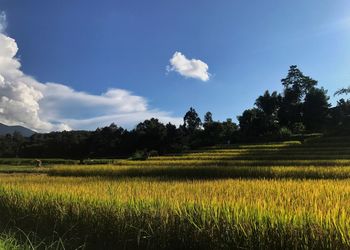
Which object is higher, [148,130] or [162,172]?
[148,130]

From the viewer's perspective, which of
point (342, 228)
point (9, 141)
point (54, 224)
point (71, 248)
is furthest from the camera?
point (9, 141)

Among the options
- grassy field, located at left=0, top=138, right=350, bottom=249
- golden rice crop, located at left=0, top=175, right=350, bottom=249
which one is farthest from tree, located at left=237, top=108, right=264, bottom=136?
golden rice crop, located at left=0, top=175, right=350, bottom=249

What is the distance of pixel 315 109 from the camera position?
9025 centimetres

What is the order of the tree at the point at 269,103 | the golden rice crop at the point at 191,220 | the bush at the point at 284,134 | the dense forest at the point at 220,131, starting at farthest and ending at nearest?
the tree at the point at 269,103 → the dense forest at the point at 220,131 → the bush at the point at 284,134 → the golden rice crop at the point at 191,220

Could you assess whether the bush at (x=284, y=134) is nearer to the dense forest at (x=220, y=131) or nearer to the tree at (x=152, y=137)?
the dense forest at (x=220, y=131)

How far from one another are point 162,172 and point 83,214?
648 inches

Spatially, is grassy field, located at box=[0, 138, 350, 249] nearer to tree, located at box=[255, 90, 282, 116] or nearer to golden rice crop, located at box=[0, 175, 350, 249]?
golden rice crop, located at box=[0, 175, 350, 249]

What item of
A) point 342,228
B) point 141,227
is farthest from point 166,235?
point 342,228

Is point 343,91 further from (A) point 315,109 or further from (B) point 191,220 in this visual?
(B) point 191,220

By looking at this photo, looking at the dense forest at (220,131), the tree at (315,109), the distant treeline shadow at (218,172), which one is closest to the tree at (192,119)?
the dense forest at (220,131)

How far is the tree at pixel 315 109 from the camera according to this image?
88375 millimetres

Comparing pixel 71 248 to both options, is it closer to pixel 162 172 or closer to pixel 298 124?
pixel 162 172

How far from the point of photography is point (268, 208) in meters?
7.51

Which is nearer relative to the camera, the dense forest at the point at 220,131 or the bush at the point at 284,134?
the bush at the point at 284,134
